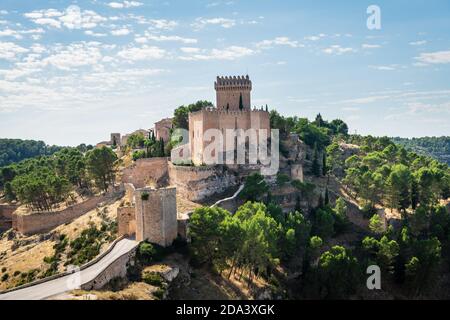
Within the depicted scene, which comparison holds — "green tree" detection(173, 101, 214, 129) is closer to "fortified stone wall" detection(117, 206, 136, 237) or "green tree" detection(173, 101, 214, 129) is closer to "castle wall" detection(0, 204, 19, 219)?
"castle wall" detection(0, 204, 19, 219)

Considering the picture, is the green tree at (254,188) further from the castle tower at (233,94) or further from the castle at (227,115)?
the castle tower at (233,94)

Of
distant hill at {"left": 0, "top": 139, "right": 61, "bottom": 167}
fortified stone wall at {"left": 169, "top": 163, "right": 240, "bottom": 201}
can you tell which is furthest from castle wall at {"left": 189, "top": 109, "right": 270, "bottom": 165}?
distant hill at {"left": 0, "top": 139, "right": 61, "bottom": 167}

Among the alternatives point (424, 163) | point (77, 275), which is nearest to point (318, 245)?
point (77, 275)

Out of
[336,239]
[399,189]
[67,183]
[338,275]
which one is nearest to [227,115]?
[336,239]

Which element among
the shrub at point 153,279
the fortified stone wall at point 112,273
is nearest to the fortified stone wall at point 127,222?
the fortified stone wall at point 112,273

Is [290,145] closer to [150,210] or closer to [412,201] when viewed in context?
[412,201]

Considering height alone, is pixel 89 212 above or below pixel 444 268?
above
